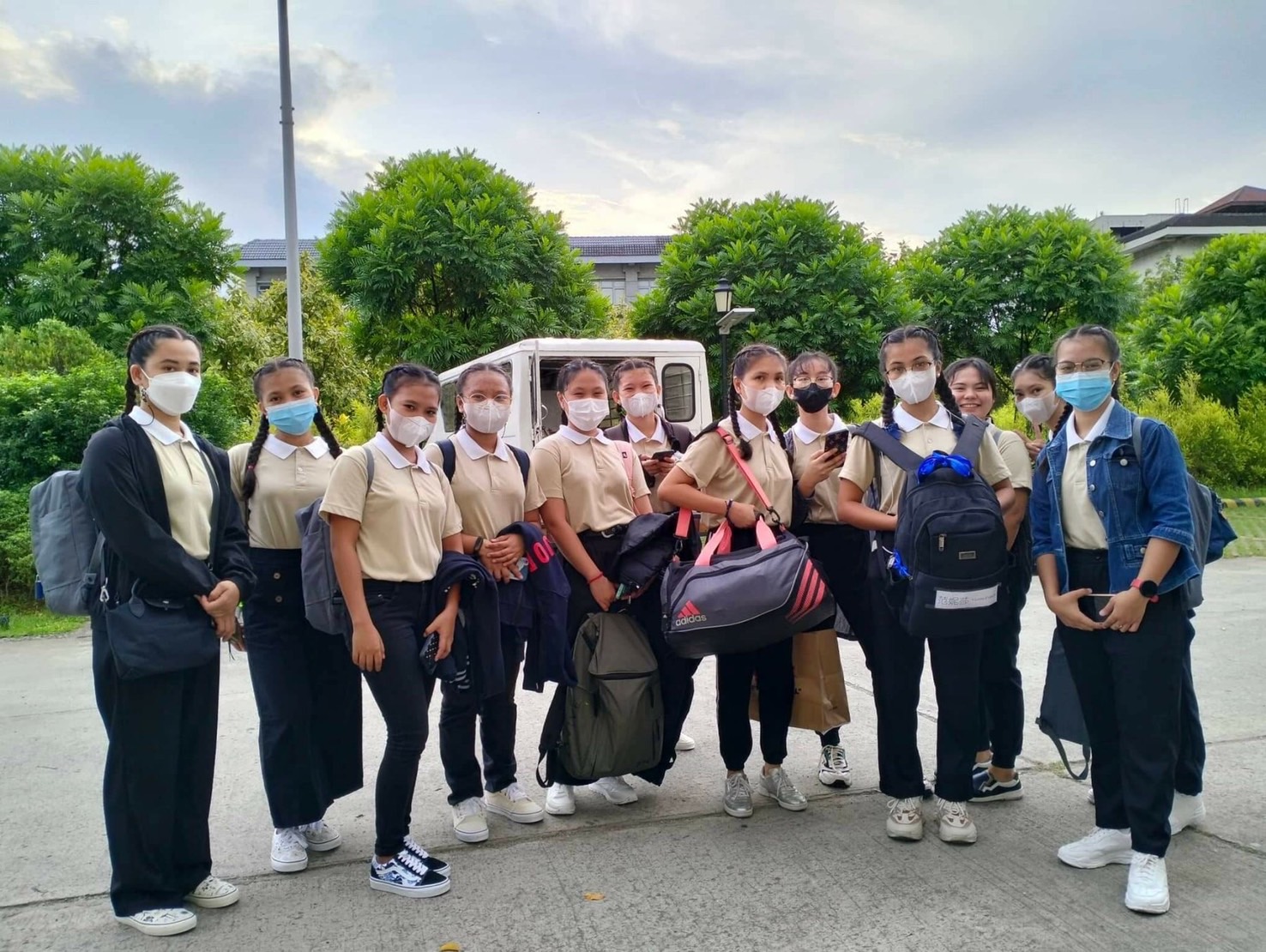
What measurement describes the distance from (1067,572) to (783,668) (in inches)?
45.6

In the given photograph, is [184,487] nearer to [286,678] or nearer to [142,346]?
[142,346]

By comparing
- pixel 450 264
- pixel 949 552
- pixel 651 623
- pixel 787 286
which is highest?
pixel 450 264

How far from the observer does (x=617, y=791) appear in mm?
4055

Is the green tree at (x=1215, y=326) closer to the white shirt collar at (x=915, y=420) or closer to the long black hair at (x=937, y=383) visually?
the long black hair at (x=937, y=383)

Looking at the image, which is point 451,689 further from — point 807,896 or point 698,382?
point 698,382

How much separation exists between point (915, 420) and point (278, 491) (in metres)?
2.41

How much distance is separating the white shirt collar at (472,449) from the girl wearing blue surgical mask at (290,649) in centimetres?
50

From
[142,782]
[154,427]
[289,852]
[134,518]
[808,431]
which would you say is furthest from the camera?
[808,431]

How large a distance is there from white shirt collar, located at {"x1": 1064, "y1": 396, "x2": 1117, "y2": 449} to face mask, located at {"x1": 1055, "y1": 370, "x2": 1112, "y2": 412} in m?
0.03

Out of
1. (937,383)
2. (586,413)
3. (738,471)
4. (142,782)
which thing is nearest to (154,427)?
(142,782)

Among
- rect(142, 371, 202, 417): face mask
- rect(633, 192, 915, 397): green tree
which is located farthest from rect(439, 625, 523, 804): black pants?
rect(633, 192, 915, 397): green tree

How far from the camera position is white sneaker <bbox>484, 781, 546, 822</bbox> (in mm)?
3834

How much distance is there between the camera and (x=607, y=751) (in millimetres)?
3764

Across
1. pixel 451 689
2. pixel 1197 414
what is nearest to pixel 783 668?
pixel 451 689
